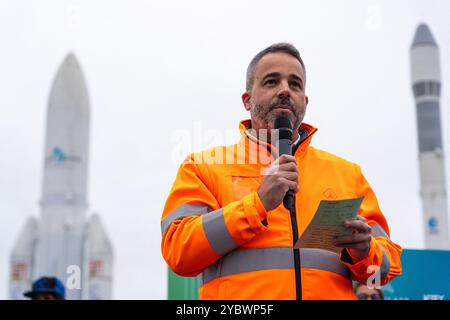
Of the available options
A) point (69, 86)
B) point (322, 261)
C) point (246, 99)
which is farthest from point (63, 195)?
point (322, 261)

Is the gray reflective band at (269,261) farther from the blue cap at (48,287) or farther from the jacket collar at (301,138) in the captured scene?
the blue cap at (48,287)

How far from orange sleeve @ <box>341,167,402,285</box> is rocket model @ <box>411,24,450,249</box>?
30.6 metres

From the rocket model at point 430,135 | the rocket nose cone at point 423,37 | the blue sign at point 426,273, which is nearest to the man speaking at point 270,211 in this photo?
the blue sign at point 426,273

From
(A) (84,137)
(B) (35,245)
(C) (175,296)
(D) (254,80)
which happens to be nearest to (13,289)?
(B) (35,245)

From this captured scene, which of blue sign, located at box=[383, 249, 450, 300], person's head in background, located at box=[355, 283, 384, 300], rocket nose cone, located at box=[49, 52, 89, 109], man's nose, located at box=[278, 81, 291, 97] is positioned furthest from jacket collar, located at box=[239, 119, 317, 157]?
rocket nose cone, located at box=[49, 52, 89, 109]

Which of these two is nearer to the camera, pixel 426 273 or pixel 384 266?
pixel 384 266

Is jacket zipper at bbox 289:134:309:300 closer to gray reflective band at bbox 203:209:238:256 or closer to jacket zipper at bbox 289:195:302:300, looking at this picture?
jacket zipper at bbox 289:195:302:300

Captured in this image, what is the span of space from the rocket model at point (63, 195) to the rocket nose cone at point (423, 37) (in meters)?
15.3

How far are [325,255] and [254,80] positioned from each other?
867mm

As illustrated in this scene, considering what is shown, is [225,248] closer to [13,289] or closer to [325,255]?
[325,255]

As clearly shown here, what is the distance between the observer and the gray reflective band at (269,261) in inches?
121

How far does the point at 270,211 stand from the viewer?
3.17 metres

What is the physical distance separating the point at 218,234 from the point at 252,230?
13 centimetres

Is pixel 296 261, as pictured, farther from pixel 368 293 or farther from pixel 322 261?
pixel 368 293
